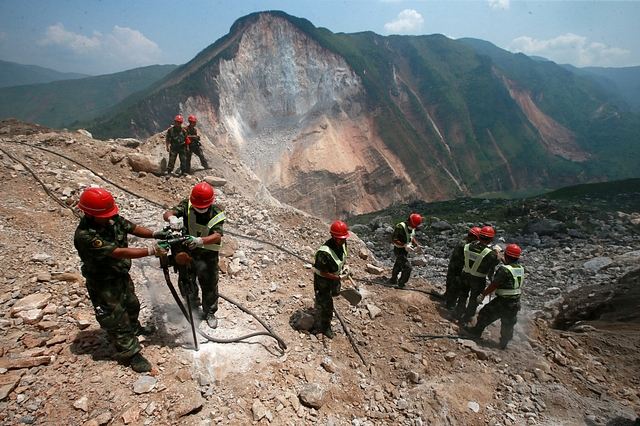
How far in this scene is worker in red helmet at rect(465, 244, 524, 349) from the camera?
183 inches

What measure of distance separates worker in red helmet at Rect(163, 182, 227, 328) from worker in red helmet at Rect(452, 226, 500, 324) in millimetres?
3982

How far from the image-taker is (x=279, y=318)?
4617 mm

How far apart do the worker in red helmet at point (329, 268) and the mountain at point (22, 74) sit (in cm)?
14911

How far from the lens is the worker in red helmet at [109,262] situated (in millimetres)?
2736

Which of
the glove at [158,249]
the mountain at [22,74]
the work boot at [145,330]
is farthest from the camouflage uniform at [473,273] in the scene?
the mountain at [22,74]

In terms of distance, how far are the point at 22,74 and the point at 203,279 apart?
172 m

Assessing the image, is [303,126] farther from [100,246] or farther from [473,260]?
[100,246]

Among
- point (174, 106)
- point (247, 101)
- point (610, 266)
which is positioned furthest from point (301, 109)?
point (610, 266)

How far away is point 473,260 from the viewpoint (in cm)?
523

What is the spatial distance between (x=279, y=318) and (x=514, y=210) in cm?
1388

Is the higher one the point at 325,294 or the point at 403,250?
the point at 403,250

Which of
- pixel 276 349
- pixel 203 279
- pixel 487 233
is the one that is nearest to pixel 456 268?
pixel 487 233

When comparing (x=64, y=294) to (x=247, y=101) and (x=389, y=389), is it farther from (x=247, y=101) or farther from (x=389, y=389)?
(x=247, y=101)

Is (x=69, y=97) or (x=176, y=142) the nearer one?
(x=176, y=142)
